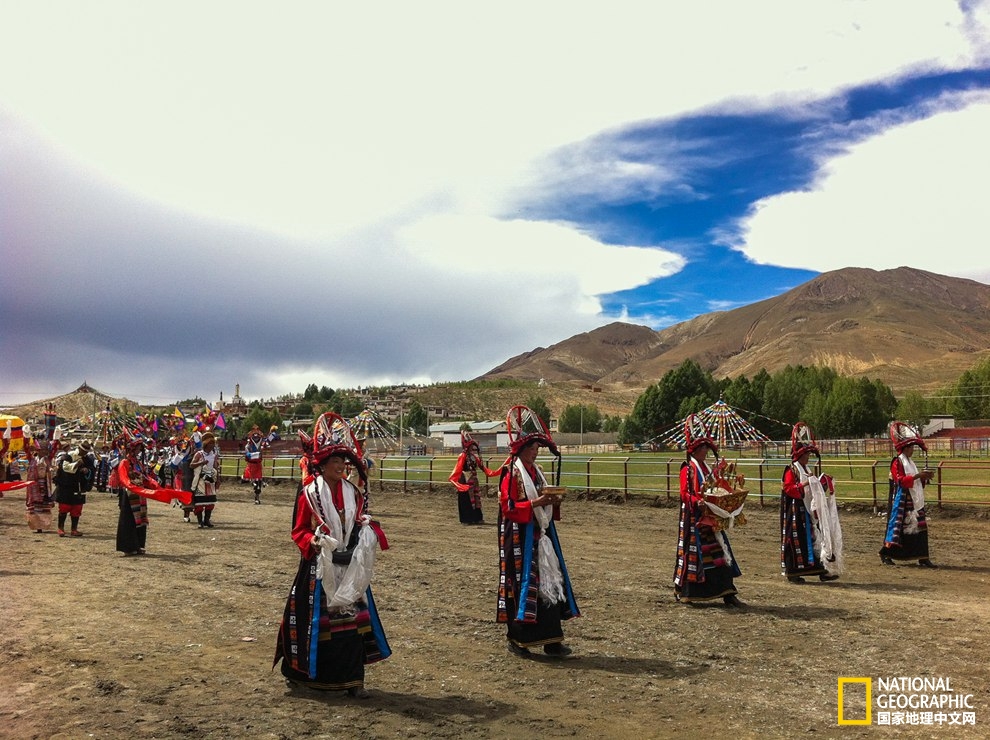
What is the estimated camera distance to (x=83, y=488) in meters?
16.9

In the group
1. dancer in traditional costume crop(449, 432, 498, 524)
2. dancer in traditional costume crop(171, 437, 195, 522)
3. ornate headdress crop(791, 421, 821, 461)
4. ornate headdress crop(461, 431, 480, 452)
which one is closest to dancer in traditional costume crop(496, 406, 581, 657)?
ornate headdress crop(791, 421, 821, 461)

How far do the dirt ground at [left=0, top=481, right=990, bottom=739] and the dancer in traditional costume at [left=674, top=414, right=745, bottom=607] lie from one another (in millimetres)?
226

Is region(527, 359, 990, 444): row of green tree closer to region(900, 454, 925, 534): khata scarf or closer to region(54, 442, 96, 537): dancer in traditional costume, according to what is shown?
region(900, 454, 925, 534): khata scarf

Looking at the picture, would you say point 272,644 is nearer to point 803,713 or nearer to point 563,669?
point 563,669

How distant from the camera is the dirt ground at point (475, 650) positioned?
18.7ft

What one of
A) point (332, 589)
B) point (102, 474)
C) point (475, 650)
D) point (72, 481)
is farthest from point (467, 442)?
point (102, 474)

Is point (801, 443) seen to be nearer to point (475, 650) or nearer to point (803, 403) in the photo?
point (475, 650)

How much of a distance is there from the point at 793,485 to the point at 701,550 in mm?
2512

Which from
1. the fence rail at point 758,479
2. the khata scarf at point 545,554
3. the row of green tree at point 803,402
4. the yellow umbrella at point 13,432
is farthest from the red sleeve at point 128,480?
the row of green tree at point 803,402

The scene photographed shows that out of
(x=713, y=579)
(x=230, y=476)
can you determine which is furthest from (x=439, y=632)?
(x=230, y=476)

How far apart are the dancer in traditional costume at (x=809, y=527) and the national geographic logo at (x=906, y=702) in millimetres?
4395

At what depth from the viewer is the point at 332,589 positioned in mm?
5969

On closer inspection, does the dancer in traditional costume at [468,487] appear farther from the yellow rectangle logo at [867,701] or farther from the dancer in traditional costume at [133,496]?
the yellow rectangle logo at [867,701]

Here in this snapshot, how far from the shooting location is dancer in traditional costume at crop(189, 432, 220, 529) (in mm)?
17991
